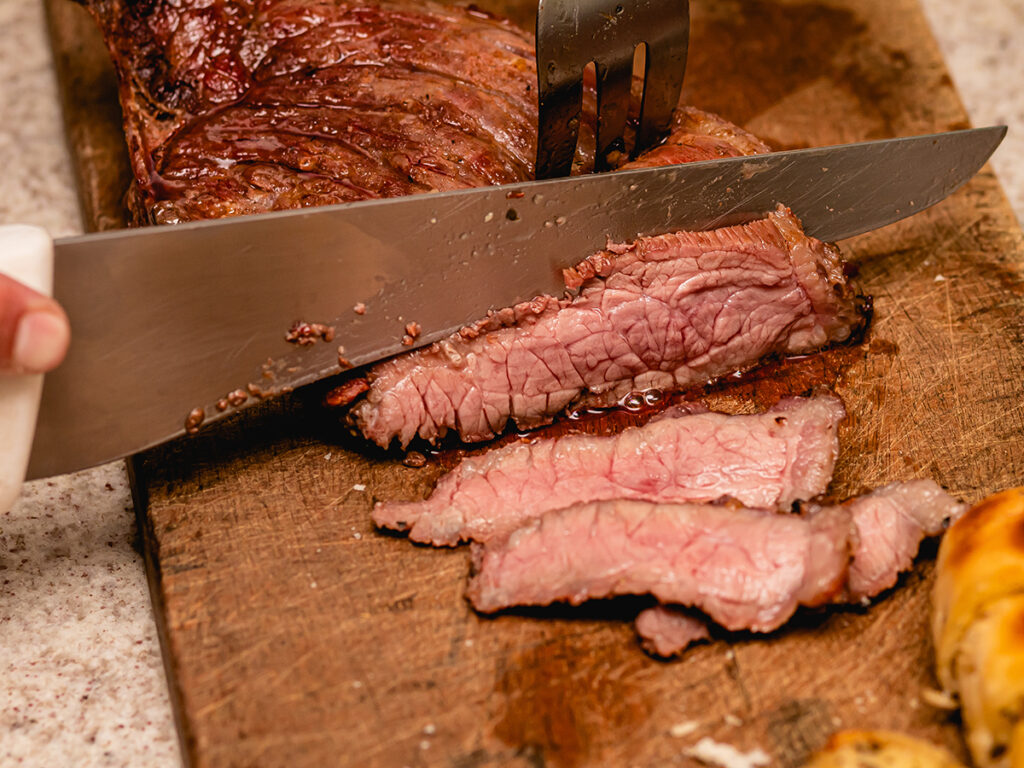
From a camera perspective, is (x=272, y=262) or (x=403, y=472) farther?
(x=403, y=472)

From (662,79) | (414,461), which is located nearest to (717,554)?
(414,461)

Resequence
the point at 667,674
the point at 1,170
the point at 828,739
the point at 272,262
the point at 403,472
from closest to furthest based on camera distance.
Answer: the point at 828,739 → the point at 667,674 → the point at 272,262 → the point at 403,472 → the point at 1,170

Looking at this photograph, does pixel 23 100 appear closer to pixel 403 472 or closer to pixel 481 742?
pixel 403 472

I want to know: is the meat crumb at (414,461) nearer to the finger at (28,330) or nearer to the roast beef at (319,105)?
the roast beef at (319,105)

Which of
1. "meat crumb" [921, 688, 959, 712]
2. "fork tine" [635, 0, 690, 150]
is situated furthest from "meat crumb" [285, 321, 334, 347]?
→ "meat crumb" [921, 688, 959, 712]

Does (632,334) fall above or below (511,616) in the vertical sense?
above

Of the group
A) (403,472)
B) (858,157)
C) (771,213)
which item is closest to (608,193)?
(771,213)

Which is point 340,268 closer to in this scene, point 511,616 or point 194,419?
point 194,419
